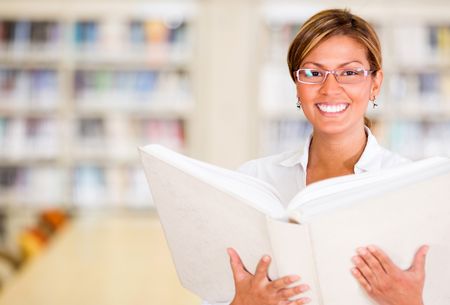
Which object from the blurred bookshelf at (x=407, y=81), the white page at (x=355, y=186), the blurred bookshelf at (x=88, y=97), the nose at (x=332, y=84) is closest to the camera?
the white page at (x=355, y=186)

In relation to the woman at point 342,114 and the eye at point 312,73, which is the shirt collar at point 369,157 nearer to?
the woman at point 342,114

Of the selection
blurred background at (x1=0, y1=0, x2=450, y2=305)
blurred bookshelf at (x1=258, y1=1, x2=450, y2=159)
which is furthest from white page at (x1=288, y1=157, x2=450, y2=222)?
blurred bookshelf at (x1=258, y1=1, x2=450, y2=159)

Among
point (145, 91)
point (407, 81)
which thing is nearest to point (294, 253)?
point (407, 81)

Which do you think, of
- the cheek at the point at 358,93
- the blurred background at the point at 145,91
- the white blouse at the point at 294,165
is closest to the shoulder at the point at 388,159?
the white blouse at the point at 294,165

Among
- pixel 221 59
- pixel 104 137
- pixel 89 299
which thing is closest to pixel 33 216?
pixel 104 137

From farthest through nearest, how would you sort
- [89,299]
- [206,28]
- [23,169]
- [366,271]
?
[23,169] < [206,28] < [89,299] < [366,271]

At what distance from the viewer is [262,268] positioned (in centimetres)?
119

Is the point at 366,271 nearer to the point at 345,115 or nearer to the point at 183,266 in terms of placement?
the point at 345,115

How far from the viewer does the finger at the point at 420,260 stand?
116 centimetres

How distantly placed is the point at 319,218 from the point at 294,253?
0.08m

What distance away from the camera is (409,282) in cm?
116

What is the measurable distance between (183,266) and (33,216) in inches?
188

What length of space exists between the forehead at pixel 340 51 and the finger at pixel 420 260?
0.90 ft

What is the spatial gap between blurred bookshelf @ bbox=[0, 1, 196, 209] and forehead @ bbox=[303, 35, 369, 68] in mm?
4603
